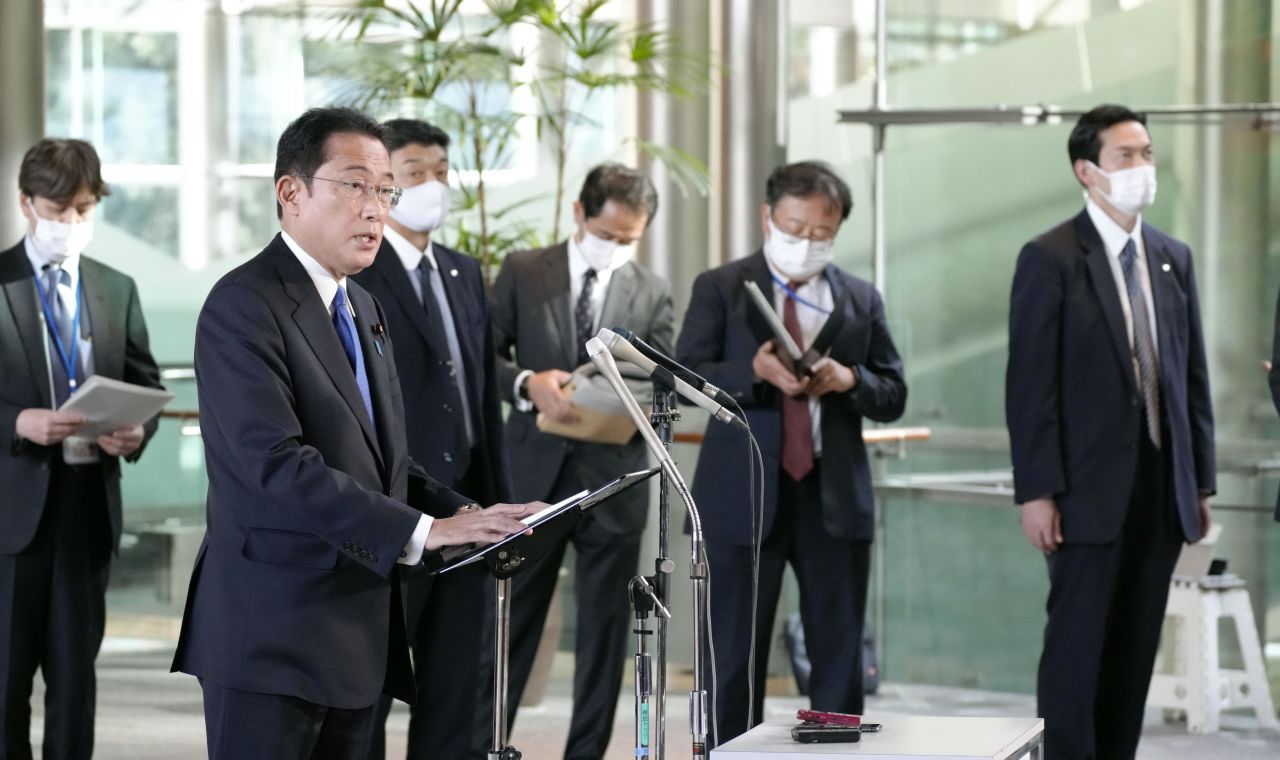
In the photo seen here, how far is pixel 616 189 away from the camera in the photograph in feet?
16.5

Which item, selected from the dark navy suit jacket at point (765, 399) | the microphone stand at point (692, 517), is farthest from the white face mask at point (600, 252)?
the microphone stand at point (692, 517)

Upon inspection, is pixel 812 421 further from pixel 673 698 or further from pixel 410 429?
pixel 673 698

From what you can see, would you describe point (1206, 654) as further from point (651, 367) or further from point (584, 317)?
point (651, 367)

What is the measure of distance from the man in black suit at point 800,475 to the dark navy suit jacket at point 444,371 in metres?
0.61

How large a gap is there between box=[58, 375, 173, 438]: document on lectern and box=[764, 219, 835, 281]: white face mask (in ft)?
5.32

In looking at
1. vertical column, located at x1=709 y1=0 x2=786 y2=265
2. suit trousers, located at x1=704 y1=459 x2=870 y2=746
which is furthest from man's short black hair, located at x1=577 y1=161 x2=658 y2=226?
vertical column, located at x1=709 y1=0 x2=786 y2=265

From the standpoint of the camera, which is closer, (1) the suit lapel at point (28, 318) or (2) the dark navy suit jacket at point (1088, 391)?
(2) the dark navy suit jacket at point (1088, 391)

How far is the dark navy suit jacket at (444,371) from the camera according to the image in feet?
13.5

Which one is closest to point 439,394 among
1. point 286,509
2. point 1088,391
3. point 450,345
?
point 450,345

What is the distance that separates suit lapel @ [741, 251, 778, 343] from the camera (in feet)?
14.6

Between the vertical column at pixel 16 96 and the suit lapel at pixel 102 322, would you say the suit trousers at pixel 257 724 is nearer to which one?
the suit lapel at pixel 102 322

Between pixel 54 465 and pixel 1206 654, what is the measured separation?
12.1 feet

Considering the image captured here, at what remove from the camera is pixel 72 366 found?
4.69 m

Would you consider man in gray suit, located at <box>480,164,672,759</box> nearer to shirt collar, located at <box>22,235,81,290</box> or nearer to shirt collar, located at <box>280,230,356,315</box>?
shirt collar, located at <box>22,235,81,290</box>
